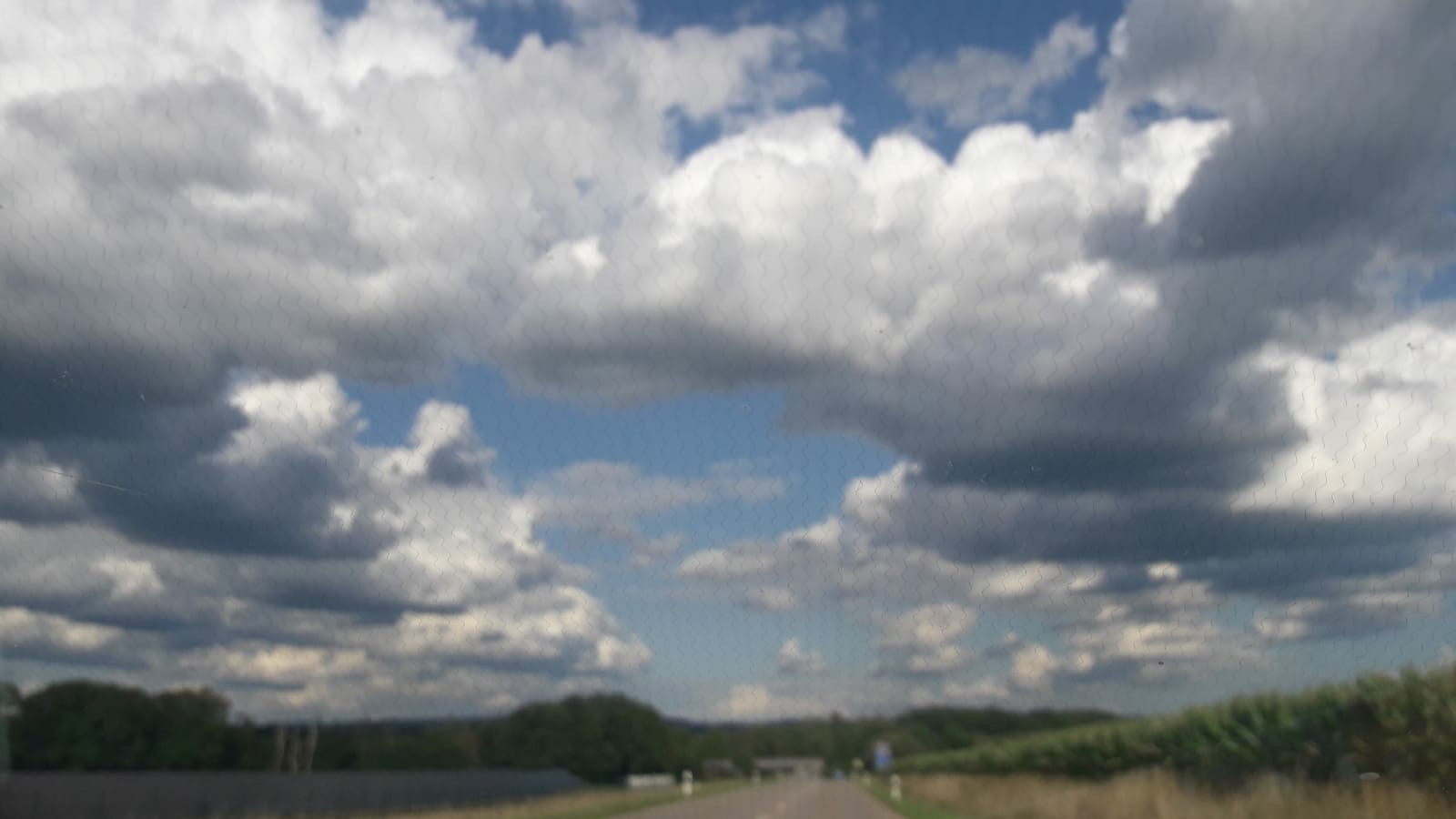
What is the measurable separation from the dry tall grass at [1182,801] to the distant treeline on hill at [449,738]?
2.15 m

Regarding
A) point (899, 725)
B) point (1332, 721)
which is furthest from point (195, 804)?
point (1332, 721)

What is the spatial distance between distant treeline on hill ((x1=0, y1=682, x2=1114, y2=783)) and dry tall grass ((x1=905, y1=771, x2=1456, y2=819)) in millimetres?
2149

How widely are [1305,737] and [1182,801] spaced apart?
10.2 ft

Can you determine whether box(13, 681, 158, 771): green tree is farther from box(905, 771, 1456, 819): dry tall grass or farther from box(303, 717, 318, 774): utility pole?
box(905, 771, 1456, 819): dry tall grass

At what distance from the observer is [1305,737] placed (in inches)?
709

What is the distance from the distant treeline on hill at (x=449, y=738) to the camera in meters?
22.6

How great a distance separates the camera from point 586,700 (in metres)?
28.6

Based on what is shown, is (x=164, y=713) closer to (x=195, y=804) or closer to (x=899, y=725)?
(x=195, y=804)

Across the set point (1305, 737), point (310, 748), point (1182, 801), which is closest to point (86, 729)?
point (310, 748)

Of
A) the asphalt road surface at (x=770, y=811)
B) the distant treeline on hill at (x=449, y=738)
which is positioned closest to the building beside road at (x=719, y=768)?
the distant treeline on hill at (x=449, y=738)

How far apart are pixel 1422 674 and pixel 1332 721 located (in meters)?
2.30

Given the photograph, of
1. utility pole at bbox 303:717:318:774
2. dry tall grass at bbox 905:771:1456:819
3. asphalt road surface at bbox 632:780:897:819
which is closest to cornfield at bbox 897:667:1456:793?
dry tall grass at bbox 905:771:1456:819

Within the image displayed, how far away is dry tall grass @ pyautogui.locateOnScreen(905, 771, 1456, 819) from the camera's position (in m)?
14.7

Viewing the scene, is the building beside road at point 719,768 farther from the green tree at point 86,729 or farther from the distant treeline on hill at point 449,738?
the green tree at point 86,729
